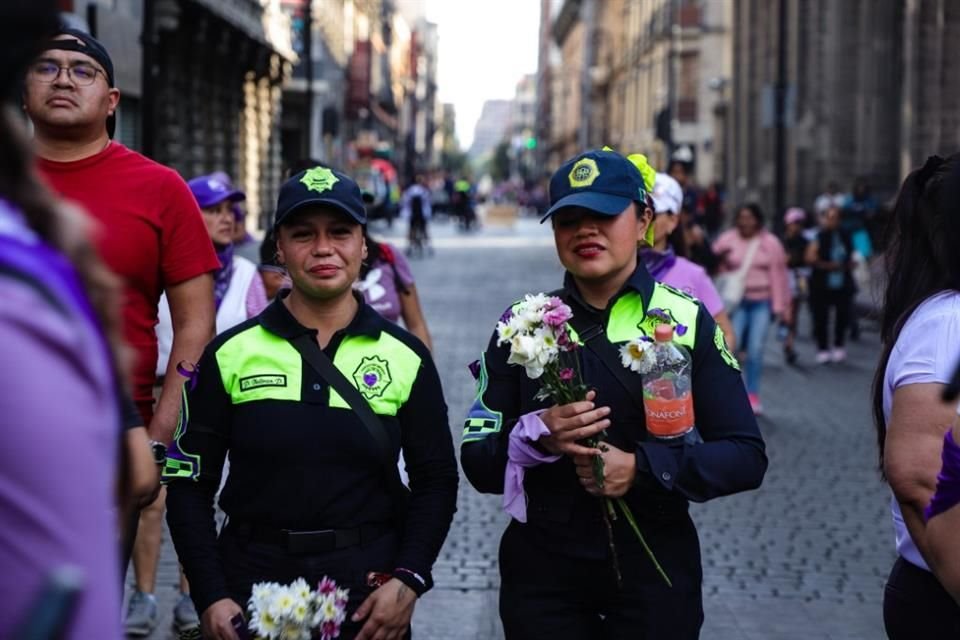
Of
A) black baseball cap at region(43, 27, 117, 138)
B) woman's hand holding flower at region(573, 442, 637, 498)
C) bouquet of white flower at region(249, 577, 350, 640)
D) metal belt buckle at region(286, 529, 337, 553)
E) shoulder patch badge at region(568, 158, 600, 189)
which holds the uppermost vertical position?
black baseball cap at region(43, 27, 117, 138)

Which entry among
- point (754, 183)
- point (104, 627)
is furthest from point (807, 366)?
point (754, 183)

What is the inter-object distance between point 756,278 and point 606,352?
1066 centimetres

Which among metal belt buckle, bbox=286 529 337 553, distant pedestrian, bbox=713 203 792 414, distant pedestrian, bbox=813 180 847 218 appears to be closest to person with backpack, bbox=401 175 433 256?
distant pedestrian, bbox=813 180 847 218

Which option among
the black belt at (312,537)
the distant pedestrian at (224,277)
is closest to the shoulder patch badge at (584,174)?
the black belt at (312,537)

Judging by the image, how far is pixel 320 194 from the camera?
370 centimetres

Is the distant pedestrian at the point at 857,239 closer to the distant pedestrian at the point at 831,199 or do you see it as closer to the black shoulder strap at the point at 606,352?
the distant pedestrian at the point at 831,199

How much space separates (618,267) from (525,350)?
15.4 inches

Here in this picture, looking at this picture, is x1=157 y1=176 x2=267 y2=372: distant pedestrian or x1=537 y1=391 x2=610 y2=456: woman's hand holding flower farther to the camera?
x1=157 y1=176 x2=267 y2=372: distant pedestrian

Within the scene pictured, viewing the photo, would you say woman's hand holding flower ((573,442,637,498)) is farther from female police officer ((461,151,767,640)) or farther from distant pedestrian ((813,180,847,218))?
distant pedestrian ((813,180,847,218))

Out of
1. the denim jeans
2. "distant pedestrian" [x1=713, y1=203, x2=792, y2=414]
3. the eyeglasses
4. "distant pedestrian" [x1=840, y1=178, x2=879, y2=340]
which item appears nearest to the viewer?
the eyeglasses

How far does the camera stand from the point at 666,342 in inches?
137

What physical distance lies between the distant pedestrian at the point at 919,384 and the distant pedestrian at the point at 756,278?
10.3 meters

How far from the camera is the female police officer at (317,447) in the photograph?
360 cm

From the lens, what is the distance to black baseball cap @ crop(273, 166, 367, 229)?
12.1 feet
